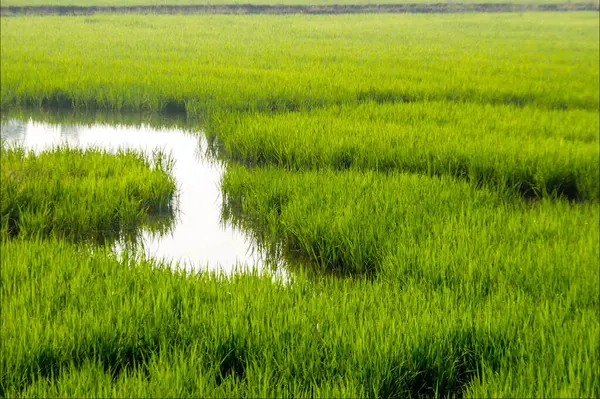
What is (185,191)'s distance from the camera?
5.28 m

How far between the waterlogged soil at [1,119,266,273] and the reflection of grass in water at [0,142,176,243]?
0.62 feet

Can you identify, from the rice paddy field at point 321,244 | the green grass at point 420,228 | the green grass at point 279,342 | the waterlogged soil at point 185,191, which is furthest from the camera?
the waterlogged soil at point 185,191

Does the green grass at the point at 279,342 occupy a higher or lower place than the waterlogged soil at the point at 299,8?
lower

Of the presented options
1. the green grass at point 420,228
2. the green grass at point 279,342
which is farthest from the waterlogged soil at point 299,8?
the green grass at point 279,342

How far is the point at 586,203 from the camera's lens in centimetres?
459

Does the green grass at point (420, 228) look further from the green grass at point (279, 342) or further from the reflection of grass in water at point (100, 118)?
the reflection of grass in water at point (100, 118)

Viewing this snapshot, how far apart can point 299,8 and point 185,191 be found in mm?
35152

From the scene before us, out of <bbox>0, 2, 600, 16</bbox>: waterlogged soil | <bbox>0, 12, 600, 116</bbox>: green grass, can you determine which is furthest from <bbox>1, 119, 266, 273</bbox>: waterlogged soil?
<bbox>0, 2, 600, 16</bbox>: waterlogged soil

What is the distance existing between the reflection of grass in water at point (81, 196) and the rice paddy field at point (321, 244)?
0.06 feet

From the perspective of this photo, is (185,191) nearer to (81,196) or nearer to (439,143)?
(81,196)

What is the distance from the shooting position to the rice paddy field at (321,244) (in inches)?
84.0

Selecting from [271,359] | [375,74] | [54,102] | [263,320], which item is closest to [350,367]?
[271,359]

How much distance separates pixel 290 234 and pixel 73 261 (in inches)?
56.3

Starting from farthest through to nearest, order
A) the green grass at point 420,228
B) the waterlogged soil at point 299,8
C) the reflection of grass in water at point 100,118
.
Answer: the waterlogged soil at point 299,8 → the reflection of grass in water at point 100,118 → the green grass at point 420,228
